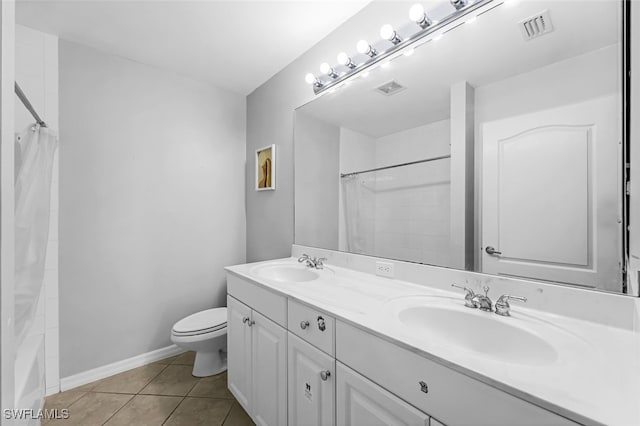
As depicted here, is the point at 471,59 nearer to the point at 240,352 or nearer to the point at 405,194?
the point at 405,194

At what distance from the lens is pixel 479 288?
107cm

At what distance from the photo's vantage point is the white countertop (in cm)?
50

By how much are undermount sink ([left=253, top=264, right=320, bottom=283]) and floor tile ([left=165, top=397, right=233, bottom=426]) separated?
2.60ft

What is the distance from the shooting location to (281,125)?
2.17 m

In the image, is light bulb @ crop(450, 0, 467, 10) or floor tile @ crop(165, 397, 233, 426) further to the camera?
floor tile @ crop(165, 397, 233, 426)

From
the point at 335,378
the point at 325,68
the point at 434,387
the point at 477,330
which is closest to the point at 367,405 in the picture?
the point at 335,378

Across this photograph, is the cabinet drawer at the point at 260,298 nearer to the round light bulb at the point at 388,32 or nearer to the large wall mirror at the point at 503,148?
the large wall mirror at the point at 503,148

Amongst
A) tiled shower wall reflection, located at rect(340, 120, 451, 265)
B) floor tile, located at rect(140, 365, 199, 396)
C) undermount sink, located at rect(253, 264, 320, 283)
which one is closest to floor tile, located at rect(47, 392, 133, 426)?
floor tile, located at rect(140, 365, 199, 396)

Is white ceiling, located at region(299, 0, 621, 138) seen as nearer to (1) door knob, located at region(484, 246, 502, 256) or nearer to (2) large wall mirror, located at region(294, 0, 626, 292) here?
(2) large wall mirror, located at region(294, 0, 626, 292)

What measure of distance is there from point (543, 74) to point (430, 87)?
1.40ft

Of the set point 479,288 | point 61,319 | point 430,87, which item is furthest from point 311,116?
point 61,319

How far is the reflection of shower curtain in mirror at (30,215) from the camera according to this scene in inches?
42.5

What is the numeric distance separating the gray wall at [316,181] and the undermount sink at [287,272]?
220 millimetres

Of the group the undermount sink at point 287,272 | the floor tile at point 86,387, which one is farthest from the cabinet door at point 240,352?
the floor tile at point 86,387
